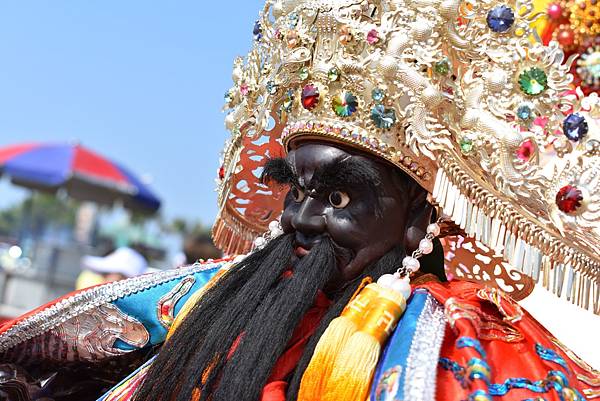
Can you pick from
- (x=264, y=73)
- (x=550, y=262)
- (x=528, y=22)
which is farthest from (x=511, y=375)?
(x=264, y=73)

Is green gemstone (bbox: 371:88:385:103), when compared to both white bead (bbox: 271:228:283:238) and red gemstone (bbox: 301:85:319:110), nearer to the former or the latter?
red gemstone (bbox: 301:85:319:110)

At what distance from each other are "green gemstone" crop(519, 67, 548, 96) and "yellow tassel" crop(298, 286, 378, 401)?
59 centimetres

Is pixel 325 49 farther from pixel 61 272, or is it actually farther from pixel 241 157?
pixel 61 272

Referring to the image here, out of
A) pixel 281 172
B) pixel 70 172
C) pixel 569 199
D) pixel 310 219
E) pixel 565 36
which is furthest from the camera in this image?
pixel 70 172

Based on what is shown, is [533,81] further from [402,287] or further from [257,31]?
[257,31]

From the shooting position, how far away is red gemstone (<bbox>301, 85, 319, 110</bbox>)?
1881mm

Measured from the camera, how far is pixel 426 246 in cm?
187

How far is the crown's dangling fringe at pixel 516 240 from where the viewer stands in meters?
1.75

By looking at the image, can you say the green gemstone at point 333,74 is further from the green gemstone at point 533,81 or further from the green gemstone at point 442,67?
the green gemstone at point 533,81

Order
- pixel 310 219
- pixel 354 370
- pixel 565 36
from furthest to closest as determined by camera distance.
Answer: pixel 565 36 < pixel 310 219 < pixel 354 370

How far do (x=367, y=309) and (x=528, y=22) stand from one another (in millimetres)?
720

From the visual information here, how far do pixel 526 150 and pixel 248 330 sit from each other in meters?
0.71

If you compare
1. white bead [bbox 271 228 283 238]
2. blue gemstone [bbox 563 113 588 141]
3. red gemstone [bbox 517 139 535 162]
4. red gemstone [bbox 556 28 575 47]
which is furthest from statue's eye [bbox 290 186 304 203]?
red gemstone [bbox 556 28 575 47]

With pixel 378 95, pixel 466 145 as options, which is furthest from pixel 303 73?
pixel 466 145
